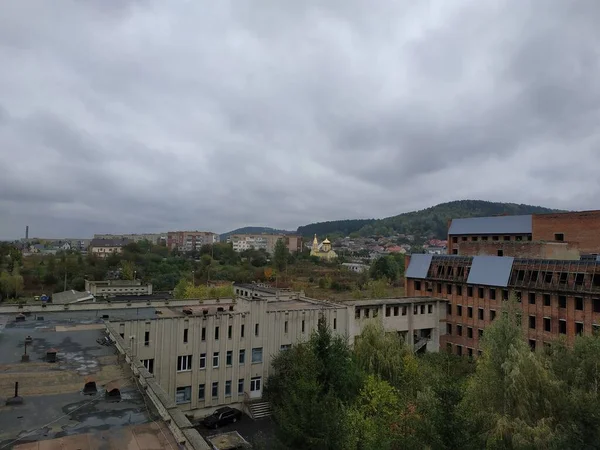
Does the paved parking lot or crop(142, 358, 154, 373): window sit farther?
crop(142, 358, 154, 373): window

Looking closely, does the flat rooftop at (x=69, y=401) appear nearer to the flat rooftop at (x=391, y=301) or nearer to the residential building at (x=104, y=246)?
the flat rooftop at (x=391, y=301)

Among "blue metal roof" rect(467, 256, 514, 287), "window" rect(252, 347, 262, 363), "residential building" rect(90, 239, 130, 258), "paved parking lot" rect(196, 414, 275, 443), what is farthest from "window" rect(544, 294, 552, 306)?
"residential building" rect(90, 239, 130, 258)

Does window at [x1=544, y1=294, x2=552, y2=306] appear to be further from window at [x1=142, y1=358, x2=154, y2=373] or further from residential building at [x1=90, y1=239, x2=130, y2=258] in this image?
residential building at [x1=90, y1=239, x2=130, y2=258]

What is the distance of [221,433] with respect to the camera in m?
30.6

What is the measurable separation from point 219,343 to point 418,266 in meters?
31.4

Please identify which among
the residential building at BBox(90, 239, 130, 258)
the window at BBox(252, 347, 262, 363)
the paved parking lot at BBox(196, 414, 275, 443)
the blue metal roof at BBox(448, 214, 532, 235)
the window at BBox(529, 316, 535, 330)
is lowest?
the paved parking lot at BBox(196, 414, 275, 443)

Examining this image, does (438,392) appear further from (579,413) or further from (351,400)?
(351,400)

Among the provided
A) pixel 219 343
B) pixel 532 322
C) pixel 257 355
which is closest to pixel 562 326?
pixel 532 322

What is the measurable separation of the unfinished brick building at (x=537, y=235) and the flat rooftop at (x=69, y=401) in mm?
43541

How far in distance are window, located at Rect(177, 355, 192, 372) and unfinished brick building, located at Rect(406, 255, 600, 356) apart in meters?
31.7

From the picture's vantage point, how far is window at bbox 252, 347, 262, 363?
1393 inches

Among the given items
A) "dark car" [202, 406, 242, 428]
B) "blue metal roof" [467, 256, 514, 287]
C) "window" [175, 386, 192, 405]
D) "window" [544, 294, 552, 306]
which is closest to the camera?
"dark car" [202, 406, 242, 428]

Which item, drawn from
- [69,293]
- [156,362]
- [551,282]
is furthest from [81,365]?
[69,293]

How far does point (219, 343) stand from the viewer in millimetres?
33594
